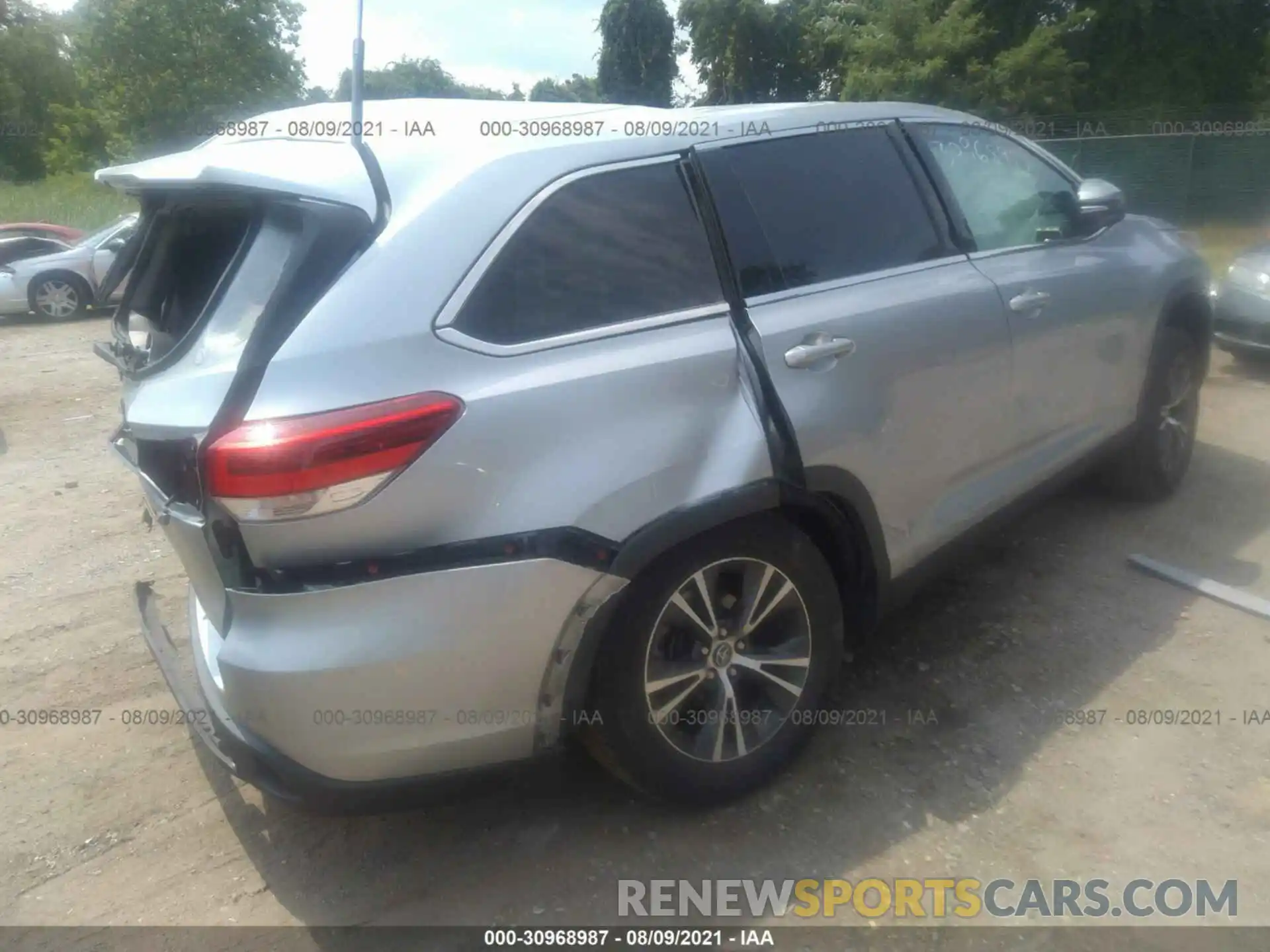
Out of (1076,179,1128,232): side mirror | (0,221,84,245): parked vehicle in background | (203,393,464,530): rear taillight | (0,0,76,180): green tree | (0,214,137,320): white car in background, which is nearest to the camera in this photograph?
(203,393,464,530): rear taillight

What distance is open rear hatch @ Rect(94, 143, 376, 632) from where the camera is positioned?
2.22 metres

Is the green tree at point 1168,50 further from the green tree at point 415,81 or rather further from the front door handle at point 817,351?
the front door handle at point 817,351

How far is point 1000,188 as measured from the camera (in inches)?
153

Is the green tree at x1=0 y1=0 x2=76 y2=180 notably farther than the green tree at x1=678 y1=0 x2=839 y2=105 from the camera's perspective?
Yes

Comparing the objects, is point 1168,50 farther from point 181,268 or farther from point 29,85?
point 29,85

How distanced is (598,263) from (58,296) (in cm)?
1332

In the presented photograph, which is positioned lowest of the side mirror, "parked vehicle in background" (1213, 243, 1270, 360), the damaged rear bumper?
"parked vehicle in background" (1213, 243, 1270, 360)

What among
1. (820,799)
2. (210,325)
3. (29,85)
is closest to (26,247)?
(210,325)

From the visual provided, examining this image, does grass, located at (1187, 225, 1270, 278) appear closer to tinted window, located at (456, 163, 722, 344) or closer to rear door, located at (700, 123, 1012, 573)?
rear door, located at (700, 123, 1012, 573)

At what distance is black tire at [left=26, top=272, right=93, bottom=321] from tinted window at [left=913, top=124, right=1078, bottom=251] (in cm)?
1281

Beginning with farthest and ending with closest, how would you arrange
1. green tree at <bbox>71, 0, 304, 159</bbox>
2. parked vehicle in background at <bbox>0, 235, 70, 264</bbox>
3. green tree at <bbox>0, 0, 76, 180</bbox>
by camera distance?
1. green tree at <bbox>0, 0, 76, 180</bbox>
2. green tree at <bbox>71, 0, 304, 159</bbox>
3. parked vehicle in background at <bbox>0, 235, 70, 264</bbox>

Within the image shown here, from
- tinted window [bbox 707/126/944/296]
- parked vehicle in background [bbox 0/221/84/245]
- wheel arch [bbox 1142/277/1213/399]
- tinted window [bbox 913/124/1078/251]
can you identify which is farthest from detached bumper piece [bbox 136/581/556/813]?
parked vehicle in background [bbox 0/221/84/245]

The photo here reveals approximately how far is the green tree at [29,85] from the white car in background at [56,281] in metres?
37.0

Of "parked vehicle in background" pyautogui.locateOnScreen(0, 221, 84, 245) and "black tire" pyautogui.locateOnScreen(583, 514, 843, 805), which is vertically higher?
"black tire" pyautogui.locateOnScreen(583, 514, 843, 805)
